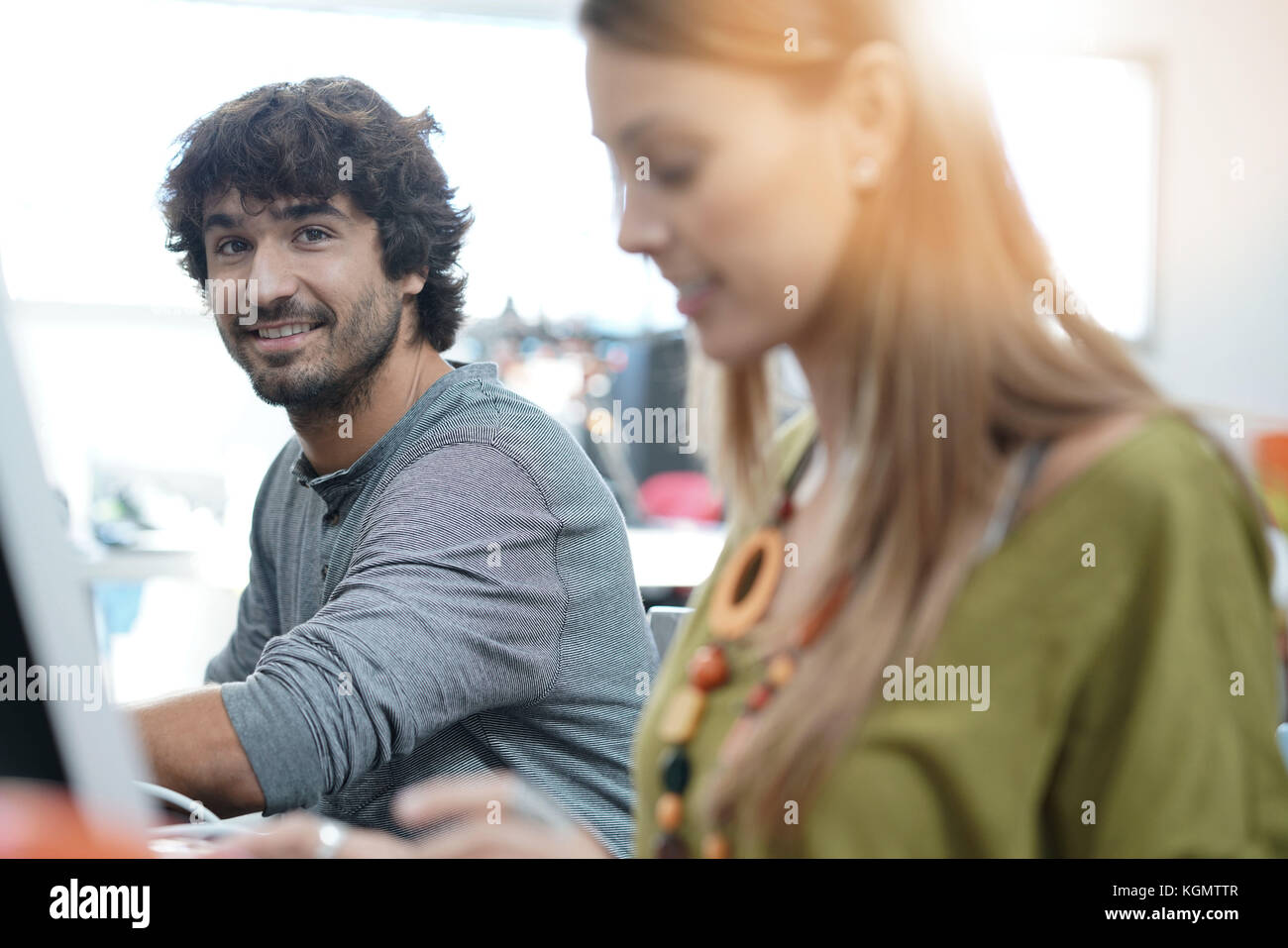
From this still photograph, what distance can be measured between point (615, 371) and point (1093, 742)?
3.58 m

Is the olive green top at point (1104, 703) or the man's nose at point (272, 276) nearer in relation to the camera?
the olive green top at point (1104, 703)

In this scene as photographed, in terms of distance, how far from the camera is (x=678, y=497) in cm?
411

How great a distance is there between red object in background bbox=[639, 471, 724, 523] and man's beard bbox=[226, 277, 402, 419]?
8.52 ft

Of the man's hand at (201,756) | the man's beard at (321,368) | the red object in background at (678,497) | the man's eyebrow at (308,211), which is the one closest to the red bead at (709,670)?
the man's hand at (201,756)

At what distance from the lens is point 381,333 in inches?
55.6

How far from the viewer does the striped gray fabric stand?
3.19 ft

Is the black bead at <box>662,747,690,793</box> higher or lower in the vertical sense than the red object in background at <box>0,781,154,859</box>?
lower

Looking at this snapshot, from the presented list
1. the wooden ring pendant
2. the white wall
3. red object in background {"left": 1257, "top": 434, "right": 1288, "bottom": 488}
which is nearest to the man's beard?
the wooden ring pendant

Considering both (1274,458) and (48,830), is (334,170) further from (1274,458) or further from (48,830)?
(1274,458)

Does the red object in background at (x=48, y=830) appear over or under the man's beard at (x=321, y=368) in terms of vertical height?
A: under

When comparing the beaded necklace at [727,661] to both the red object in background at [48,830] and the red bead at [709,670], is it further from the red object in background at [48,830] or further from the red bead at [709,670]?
the red object in background at [48,830]

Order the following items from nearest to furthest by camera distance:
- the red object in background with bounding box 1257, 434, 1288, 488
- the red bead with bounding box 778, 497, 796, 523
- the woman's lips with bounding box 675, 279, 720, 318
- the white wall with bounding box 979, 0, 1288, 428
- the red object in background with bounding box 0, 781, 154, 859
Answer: the red object in background with bounding box 0, 781, 154, 859 < the woman's lips with bounding box 675, 279, 720, 318 < the red bead with bounding box 778, 497, 796, 523 < the red object in background with bounding box 1257, 434, 1288, 488 < the white wall with bounding box 979, 0, 1288, 428

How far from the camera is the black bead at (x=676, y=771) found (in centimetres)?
68

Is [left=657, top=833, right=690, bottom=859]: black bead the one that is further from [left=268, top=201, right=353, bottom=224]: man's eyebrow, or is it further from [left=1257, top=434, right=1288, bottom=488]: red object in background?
[left=1257, top=434, right=1288, bottom=488]: red object in background
